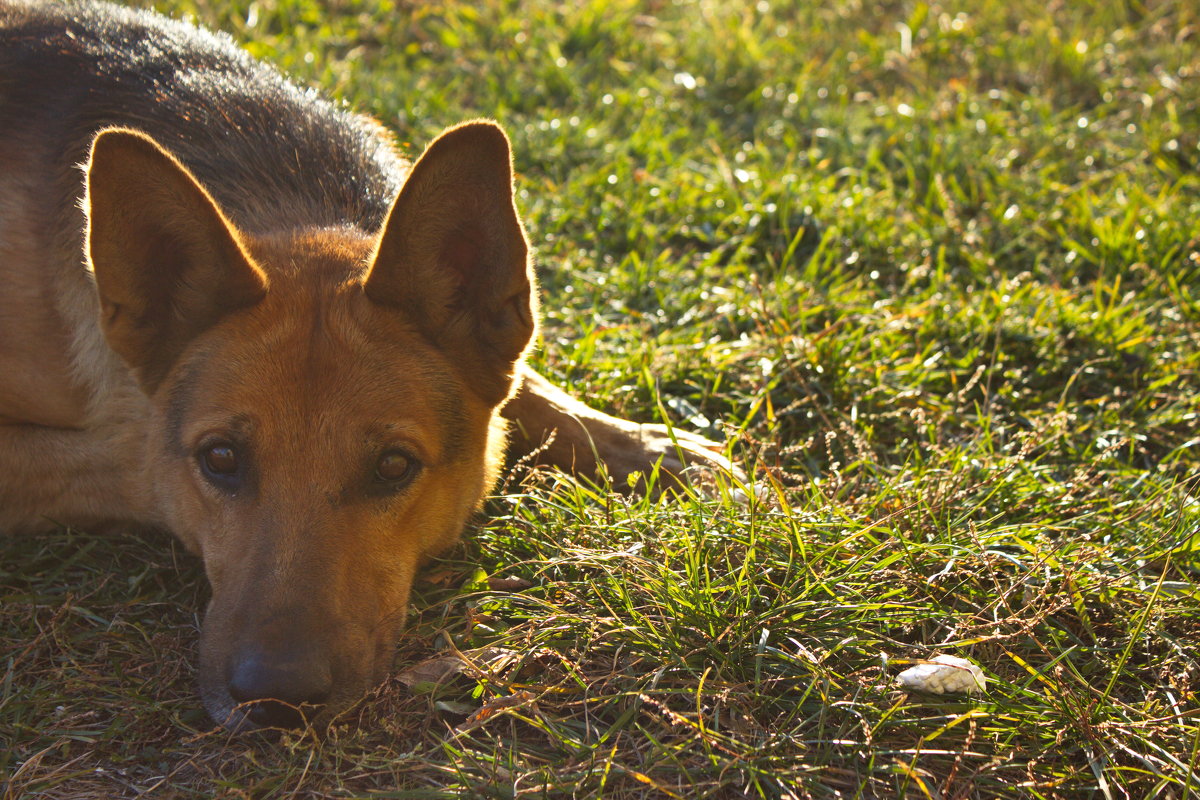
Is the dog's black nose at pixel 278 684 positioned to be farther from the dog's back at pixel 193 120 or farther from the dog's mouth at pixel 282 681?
the dog's back at pixel 193 120

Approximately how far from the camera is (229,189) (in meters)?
3.67

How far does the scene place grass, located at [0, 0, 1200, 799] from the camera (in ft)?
9.46

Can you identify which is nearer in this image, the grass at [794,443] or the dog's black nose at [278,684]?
the dog's black nose at [278,684]

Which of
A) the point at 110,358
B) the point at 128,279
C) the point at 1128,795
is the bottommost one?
the point at 1128,795

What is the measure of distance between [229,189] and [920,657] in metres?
2.62

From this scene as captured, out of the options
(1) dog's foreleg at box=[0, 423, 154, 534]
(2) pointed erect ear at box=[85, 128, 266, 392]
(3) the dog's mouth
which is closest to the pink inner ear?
(2) pointed erect ear at box=[85, 128, 266, 392]

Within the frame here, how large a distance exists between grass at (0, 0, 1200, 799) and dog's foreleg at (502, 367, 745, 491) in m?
0.14

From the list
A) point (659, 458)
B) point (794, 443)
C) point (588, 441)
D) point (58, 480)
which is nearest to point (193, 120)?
point (58, 480)

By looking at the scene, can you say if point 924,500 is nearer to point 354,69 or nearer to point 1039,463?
point 1039,463

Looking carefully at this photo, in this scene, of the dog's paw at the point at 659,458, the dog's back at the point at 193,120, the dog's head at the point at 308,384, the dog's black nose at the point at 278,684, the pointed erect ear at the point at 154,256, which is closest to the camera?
the dog's black nose at the point at 278,684

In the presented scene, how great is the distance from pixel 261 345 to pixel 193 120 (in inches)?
45.8

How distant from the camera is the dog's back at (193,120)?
3725 mm

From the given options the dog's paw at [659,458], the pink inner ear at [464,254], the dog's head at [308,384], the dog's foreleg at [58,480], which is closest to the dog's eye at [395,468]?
the dog's head at [308,384]

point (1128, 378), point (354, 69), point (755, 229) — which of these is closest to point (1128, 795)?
point (1128, 378)
